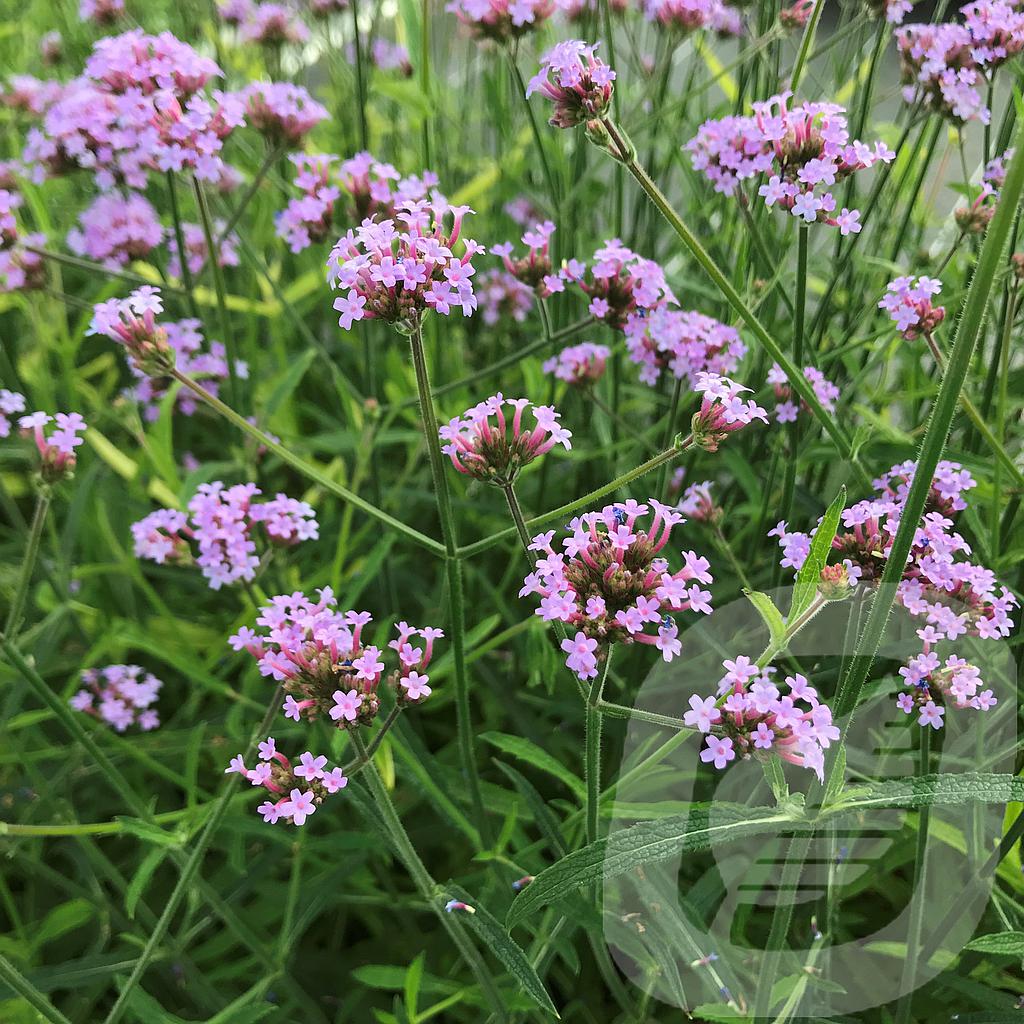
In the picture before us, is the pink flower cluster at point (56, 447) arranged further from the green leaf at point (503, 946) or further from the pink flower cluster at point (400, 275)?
the green leaf at point (503, 946)

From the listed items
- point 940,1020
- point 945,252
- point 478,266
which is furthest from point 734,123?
point 940,1020

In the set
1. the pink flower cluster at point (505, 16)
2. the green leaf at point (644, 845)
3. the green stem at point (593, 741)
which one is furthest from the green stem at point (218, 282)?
the green leaf at point (644, 845)

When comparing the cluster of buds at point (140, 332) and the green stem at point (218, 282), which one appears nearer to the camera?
the cluster of buds at point (140, 332)

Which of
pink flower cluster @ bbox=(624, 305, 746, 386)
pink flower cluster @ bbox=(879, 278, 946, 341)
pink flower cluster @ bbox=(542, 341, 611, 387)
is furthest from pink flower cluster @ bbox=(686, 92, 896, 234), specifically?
pink flower cluster @ bbox=(542, 341, 611, 387)

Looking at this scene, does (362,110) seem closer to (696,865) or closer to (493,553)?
(493,553)

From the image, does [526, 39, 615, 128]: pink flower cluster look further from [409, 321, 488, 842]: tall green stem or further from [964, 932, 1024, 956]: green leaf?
[964, 932, 1024, 956]: green leaf

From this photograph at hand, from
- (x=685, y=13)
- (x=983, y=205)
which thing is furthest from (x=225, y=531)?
(x=685, y=13)
